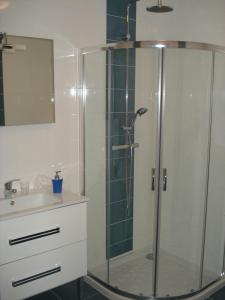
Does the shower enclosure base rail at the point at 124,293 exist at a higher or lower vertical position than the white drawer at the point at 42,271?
lower

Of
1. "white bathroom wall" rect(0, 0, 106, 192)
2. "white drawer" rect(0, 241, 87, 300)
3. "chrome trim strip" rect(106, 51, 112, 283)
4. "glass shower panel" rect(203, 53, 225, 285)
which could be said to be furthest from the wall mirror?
"glass shower panel" rect(203, 53, 225, 285)

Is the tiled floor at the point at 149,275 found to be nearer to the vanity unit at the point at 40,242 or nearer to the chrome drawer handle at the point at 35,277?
the vanity unit at the point at 40,242

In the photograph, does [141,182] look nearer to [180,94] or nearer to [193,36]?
[180,94]

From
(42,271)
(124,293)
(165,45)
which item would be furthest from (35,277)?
(165,45)

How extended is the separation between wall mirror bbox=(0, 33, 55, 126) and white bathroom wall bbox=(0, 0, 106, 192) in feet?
0.17

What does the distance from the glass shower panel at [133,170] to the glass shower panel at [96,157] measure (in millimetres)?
75

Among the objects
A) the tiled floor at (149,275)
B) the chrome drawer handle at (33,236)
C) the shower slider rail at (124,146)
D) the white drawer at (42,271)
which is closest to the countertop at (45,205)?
the chrome drawer handle at (33,236)

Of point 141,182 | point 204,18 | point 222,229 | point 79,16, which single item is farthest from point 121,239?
point 204,18

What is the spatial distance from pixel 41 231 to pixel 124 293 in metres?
0.92

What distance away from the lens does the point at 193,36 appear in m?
3.15

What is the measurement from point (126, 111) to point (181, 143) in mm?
529

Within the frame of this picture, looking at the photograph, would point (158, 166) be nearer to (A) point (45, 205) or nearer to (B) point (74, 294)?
(A) point (45, 205)

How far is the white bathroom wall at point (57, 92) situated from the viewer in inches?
91.6

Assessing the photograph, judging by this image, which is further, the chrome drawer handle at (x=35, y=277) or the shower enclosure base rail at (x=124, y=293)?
the shower enclosure base rail at (x=124, y=293)
